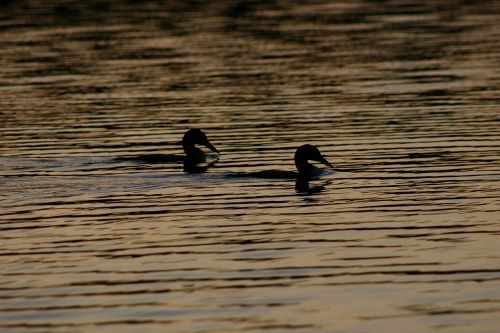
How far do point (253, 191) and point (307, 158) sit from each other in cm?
284

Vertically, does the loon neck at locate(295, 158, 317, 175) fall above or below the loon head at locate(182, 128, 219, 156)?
below

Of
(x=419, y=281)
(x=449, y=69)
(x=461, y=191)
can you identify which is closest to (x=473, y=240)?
(x=419, y=281)

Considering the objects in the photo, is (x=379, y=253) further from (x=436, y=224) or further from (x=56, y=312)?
(x=56, y=312)

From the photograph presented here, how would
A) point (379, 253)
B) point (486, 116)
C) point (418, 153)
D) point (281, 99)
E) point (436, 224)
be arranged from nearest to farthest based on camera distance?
point (379, 253), point (436, 224), point (418, 153), point (486, 116), point (281, 99)

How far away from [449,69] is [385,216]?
2463 centimetres

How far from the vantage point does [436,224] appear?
20.4m

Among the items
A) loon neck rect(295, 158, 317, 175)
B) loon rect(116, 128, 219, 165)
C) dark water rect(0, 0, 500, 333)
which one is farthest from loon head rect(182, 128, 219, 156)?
loon neck rect(295, 158, 317, 175)

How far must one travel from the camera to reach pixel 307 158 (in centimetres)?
2652

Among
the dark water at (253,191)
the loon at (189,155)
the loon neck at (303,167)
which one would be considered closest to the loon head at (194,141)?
the loon at (189,155)

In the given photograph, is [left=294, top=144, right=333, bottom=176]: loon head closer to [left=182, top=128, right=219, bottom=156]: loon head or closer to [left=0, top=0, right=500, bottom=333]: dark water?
[left=0, top=0, right=500, bottom=333]: dark water

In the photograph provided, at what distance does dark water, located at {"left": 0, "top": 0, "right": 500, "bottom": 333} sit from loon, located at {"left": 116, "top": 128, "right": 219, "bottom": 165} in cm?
37

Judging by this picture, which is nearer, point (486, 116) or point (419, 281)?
point (419, 281)

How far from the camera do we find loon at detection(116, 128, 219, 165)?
28.0 m

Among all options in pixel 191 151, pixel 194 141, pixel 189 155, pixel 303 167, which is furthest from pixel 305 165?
pixel 194 141
